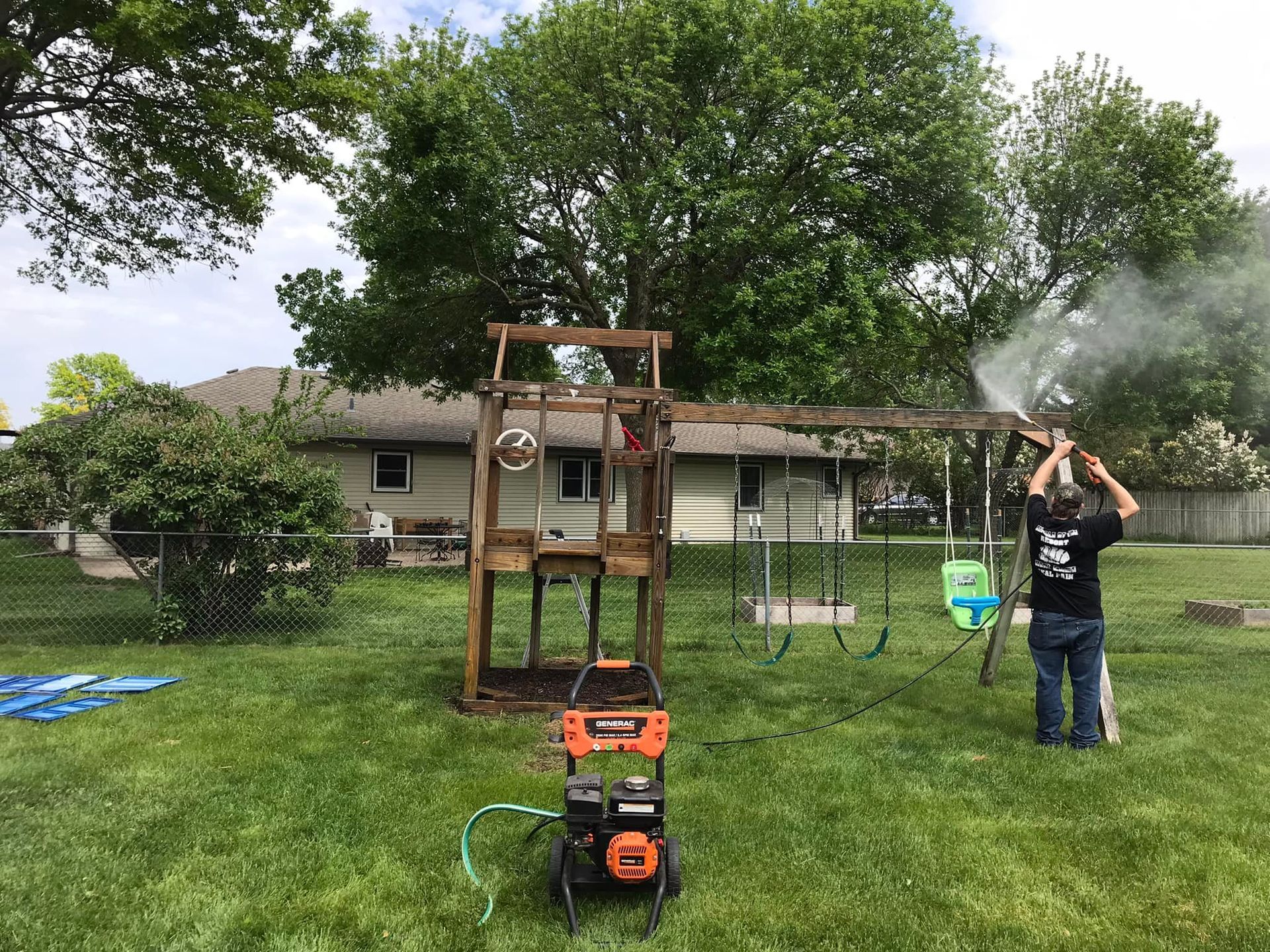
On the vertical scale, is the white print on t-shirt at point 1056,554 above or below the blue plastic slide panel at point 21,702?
above

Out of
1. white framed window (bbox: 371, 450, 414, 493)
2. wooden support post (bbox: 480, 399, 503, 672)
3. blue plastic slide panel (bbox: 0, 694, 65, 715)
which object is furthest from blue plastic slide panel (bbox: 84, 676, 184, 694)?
white framed window (bbox: 371, 450, 414, 493)

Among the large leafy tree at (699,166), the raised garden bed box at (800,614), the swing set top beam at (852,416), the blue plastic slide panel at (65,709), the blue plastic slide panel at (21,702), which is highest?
the large leafy tree at (699,166)

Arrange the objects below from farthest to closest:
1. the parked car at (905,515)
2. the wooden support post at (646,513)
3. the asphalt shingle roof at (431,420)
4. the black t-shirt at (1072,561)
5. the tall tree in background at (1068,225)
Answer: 1. the parked car at (905,515)
2. the asphalt shingle roof at (431,420)
3. the tall tree in background at (1068,225)
4. the wooden support post at (646,513)
5. the black t-shirt at (1072,561)

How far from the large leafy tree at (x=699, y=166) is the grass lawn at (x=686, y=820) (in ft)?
27.9

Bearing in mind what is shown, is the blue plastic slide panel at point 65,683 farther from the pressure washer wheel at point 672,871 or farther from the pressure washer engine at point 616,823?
the pressure washer wheel at point 672,871

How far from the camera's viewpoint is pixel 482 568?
257 inches

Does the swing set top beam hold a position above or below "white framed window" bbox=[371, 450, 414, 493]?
below

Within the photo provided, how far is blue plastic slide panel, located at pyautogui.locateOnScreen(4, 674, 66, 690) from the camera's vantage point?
6.75 m

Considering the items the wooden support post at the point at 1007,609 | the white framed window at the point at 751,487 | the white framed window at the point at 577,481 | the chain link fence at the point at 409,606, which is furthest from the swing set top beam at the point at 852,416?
the white framed window at the point at 751,487

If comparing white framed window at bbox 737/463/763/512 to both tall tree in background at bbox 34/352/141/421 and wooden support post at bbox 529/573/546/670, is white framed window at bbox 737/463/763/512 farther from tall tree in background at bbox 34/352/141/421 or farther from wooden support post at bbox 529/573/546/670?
tall tree in background at bbox 34/352/141/421

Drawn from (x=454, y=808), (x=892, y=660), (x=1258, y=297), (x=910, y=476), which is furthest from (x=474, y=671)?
(x=910, y=476)

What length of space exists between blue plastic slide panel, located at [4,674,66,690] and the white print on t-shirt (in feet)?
25.0

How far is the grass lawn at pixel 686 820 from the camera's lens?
130 inches

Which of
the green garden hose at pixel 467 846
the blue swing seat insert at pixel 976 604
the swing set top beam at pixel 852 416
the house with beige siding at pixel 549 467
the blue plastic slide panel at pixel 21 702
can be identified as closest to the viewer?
the green garden hose at pixel 467 846
